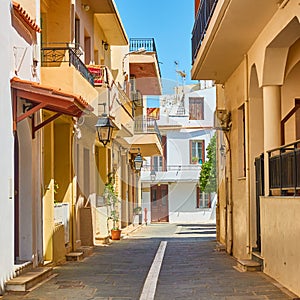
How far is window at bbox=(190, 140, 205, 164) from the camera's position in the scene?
50797 millimetres

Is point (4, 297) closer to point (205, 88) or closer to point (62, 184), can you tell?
point (62, 184)

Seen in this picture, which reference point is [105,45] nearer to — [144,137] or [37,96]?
[144,137]

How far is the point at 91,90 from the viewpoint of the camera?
16953mm

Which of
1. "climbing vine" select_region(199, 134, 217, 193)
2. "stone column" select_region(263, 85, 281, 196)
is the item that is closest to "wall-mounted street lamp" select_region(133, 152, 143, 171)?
"climbing vine" select_region(199, 134, 217, 193)

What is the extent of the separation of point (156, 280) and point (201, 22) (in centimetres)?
714

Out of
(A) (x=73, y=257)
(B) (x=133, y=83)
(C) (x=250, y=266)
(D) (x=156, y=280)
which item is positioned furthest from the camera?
(B) (x=133, y=83)

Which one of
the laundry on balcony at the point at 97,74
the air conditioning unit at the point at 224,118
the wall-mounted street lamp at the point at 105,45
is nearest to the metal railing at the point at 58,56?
the laundry on balcony at the point at 97,74

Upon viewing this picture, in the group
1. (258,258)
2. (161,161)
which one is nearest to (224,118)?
(258,258)

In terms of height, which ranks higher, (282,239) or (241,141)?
(241,141)

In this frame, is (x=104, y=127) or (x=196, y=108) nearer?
(x=104, y=127)

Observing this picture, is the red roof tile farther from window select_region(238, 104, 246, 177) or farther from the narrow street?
window select_region(238, 104, 246, 177)

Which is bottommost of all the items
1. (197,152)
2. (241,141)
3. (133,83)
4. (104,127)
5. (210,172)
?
(210,172)

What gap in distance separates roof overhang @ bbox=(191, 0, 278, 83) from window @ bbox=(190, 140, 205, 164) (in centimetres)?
3191

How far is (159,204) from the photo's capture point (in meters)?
50.3
